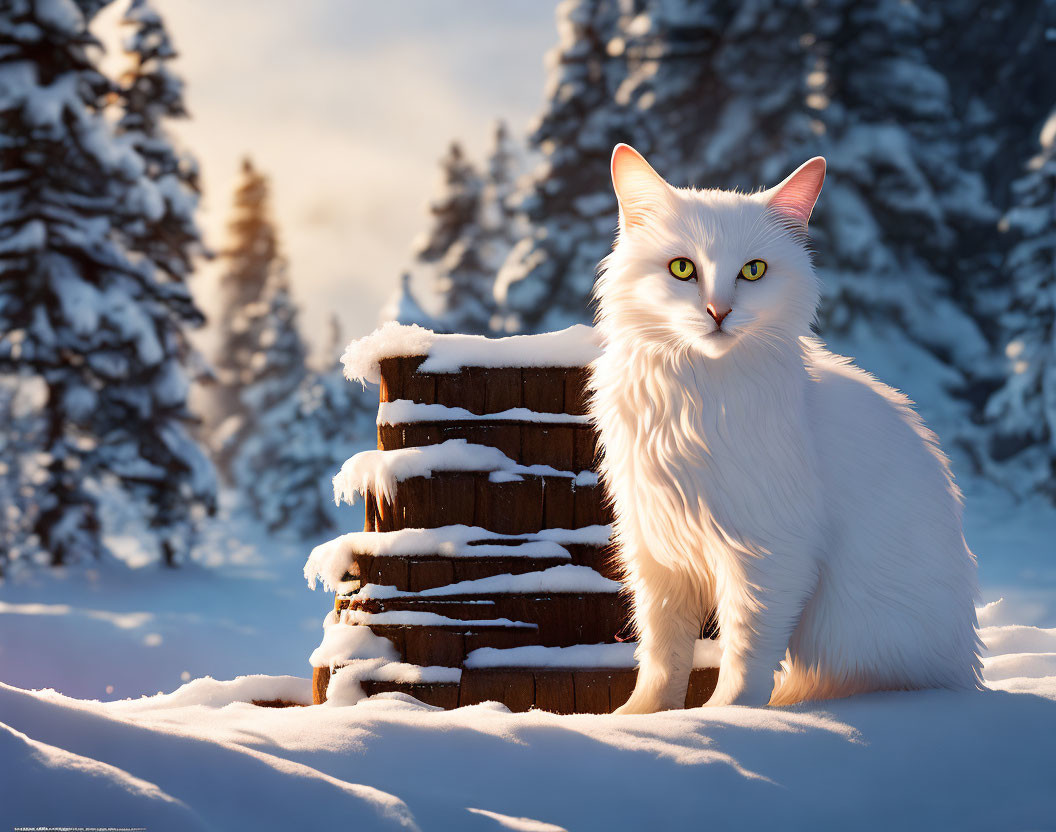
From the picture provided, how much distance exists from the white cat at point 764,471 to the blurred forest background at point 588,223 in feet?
21.1

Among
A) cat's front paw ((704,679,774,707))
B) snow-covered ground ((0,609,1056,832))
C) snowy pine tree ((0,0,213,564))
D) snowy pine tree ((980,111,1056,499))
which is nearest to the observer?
snow-covered ground ((0,609,1056,832))

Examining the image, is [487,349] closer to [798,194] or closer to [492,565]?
[492,565]

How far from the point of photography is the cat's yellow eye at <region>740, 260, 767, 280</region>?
253cm

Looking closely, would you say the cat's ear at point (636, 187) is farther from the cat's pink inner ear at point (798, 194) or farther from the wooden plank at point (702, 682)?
the wooden plank at point (702, 682)

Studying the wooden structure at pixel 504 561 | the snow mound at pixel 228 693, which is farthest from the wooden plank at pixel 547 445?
the snow mound at pixel 228 693

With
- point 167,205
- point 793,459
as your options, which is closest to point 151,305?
point 167,205

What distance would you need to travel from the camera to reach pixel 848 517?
100 inches

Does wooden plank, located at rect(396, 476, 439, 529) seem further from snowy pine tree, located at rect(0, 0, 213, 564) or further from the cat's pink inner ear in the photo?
snowy pine tree, located at rect(0, 0, 213, 564)

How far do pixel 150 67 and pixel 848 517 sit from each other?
1575cm

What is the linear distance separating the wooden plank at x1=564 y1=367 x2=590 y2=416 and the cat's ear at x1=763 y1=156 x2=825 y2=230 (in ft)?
3.06

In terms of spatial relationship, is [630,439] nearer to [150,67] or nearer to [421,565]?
[421,565]

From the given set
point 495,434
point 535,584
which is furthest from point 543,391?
point 535,584

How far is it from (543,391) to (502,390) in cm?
15

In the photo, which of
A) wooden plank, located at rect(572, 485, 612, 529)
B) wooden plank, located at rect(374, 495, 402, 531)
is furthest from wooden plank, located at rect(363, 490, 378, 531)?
wooden plank, located at rect(572, 485, 612, 529)
